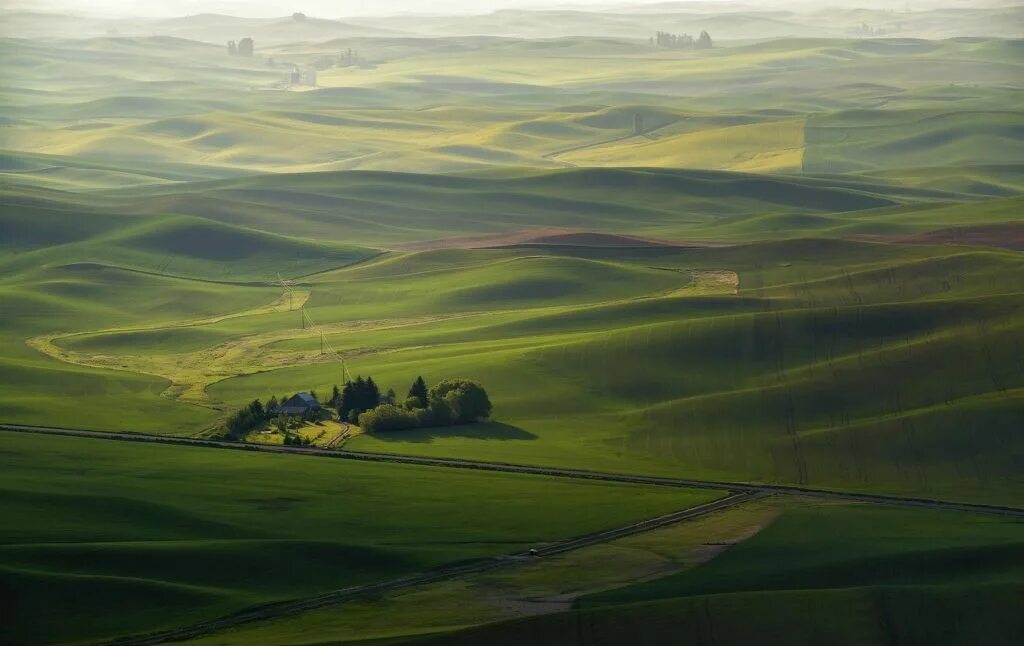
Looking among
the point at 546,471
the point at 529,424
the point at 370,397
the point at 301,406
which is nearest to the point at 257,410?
the point at 301,406

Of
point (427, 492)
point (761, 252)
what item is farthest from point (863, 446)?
point (761, 252)

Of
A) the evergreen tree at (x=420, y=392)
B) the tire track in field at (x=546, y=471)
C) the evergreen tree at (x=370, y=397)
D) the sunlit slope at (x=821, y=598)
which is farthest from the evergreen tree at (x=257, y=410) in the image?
the sunlit slope at (x=821, y=598)

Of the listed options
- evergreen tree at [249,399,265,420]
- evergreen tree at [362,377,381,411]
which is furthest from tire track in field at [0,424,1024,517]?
evergreen tree at [362,377,381,411]

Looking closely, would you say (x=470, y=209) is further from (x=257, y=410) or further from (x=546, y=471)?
(x=546, y=471)

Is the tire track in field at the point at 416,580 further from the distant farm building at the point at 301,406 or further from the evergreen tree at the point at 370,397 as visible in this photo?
the distant farm building at the point at 301,406

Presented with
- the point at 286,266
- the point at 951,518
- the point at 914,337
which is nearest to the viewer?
the point at 951,518

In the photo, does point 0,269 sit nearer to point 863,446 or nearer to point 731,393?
point 731,393

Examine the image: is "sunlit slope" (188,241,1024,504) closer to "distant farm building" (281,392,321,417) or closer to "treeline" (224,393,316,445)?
"treeline" (224,393,316,445)
